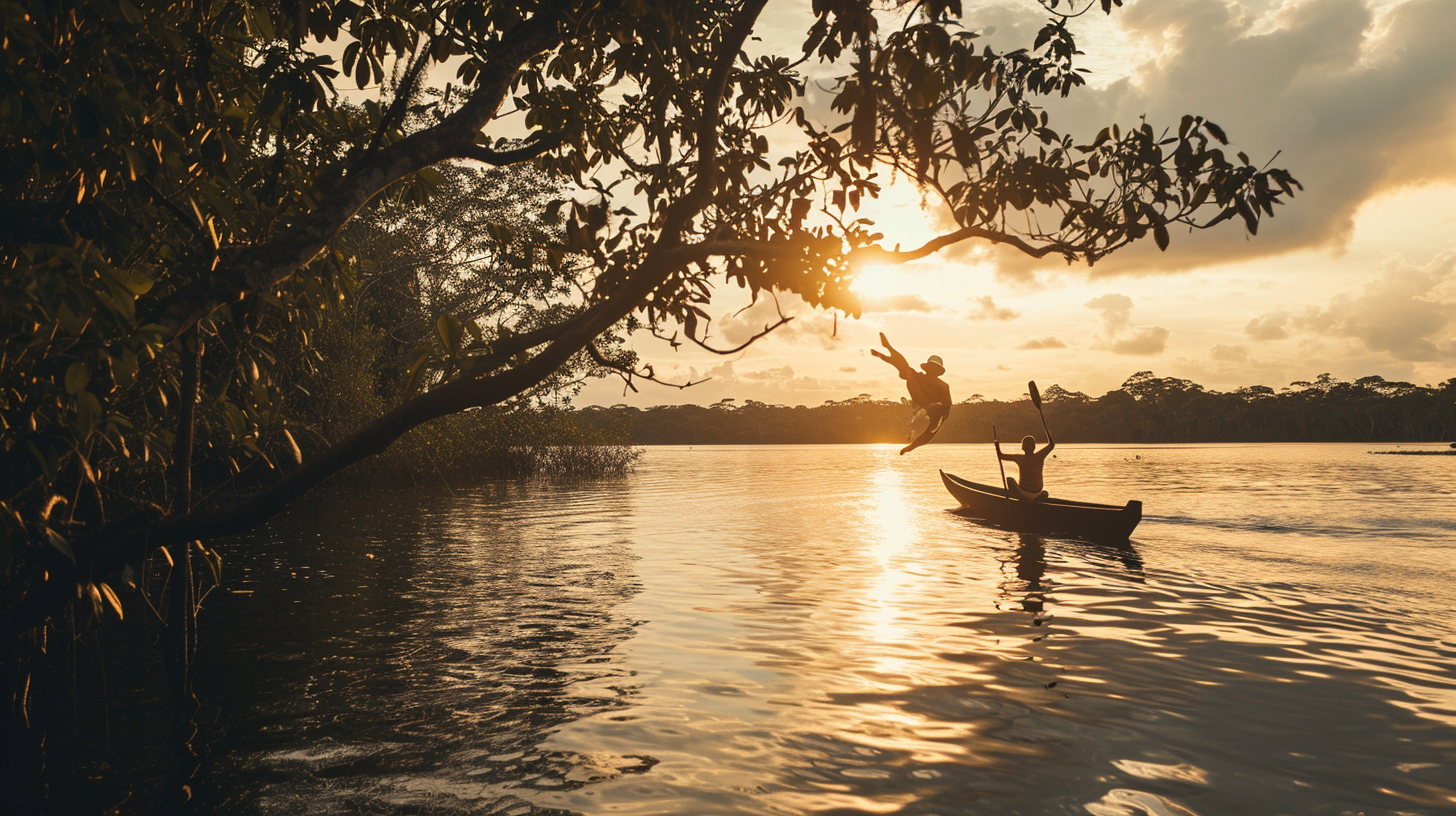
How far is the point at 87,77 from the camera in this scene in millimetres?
4355

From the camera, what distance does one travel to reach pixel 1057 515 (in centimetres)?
1836

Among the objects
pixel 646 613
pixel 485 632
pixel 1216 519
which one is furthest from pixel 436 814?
pixel 1216 519

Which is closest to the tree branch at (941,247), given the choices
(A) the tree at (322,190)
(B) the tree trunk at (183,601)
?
(A) the tree at (322,190)

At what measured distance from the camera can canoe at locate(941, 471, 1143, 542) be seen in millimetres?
17141

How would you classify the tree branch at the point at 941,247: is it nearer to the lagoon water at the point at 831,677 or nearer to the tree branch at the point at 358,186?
the tree branch at the point at 358,186

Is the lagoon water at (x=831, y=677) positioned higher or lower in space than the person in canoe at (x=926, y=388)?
lower

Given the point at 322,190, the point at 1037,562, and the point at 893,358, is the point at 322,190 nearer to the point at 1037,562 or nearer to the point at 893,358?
the point at 893,358

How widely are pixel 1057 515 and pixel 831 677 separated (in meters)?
11.8

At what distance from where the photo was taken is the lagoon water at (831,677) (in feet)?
18.5

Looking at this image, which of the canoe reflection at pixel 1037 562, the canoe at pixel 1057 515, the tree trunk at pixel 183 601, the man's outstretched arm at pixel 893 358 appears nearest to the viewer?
the man's outstretched arm at pixel 893 358

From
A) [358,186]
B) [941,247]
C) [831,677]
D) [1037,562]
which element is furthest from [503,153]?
[1037,562]

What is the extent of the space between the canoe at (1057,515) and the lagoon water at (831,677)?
632 mm

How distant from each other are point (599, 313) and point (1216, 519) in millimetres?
23385

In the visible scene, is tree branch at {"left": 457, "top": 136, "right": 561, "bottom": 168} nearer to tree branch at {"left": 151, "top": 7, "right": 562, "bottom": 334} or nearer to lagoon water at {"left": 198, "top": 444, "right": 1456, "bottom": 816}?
tree branch at {"left": 151, "top": 7, "right": 562, "bottom": 334}
